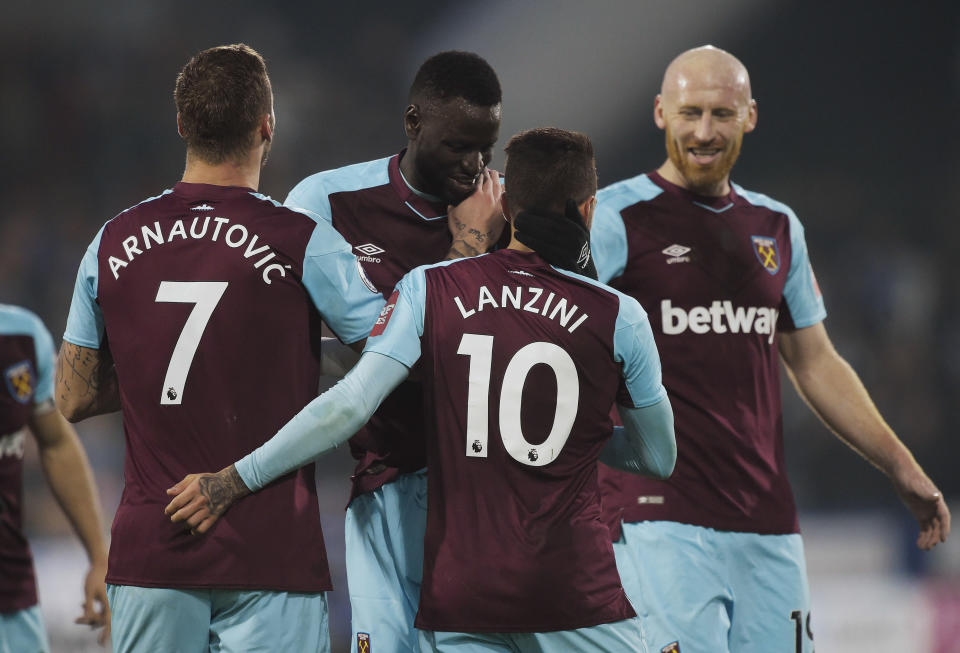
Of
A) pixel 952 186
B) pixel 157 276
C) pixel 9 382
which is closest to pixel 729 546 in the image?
pixel 157 276

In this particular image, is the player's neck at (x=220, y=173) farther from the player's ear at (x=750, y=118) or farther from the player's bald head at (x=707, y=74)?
the player's ear at (x=750, y=118)

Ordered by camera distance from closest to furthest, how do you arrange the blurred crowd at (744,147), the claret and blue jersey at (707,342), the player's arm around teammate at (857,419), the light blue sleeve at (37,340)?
the claret and blue jersey at (707,342) < the player's arm around teammate at (857,419) < the light blue sleeve at (37,340) < the blurred crowd at (744,147)

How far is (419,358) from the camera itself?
9.37 feet

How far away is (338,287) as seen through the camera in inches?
115

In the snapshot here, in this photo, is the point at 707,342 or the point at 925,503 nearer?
the point at 707,342

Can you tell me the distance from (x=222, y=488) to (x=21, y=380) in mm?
1980

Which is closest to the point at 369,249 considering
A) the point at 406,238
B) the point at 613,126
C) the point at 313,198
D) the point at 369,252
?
the point at 369,252

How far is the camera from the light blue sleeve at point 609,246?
13.6ft

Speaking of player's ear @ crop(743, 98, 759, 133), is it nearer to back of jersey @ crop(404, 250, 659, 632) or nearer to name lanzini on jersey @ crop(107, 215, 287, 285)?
back of jersey @ crop(404, 250, 659, 632)

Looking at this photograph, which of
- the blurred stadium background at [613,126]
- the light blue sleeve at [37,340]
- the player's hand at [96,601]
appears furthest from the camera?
the blurred stadium background at [613,126]

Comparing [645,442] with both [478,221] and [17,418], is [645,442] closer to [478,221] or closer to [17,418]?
[478,221]

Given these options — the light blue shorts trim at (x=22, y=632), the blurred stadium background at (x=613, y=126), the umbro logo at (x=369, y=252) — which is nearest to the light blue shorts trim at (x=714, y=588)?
the umbro logo at (x=369, y=252)

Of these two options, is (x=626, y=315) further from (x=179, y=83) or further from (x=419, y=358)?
(x=179, y=83)

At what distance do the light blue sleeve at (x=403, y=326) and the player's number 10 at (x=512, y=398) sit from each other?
0.39ft
